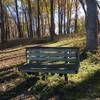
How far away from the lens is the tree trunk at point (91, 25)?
17016mm

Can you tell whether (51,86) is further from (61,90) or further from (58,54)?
(58,54)

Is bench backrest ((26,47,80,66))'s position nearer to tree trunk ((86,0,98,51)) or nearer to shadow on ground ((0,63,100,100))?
shadow on ground ((0,63,100,100))

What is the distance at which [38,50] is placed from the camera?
1227cm

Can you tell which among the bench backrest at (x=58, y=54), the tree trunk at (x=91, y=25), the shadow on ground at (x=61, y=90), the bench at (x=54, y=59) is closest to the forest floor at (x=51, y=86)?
the shadow on ground at (x=61, y=90)

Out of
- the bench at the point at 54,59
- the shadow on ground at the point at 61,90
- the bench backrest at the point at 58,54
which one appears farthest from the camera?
the bench backrest at the point at 58,54

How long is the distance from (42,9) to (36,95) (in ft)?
136

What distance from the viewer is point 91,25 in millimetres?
17203

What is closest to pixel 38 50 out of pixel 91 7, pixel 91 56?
pixel 91 56

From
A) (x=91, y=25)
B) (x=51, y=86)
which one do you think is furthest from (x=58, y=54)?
(x=91, y=25)

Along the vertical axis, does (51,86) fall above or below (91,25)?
below

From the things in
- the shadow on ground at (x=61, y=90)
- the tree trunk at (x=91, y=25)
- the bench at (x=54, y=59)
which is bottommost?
the shadow on ground at (x=61, y=90)

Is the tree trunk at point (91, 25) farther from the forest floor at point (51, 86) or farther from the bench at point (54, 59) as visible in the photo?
the bench at point (54, 59)

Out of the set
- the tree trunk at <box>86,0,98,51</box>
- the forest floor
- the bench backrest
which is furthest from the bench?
the tree trunk at <box>86,0,98,51</box>

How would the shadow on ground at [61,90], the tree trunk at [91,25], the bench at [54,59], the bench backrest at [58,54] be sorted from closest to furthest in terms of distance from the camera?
the shadow on ground at [61,90] < the bench at [54,59] < the bench backrest at [58,54] < the tree trunk at [91,25]
